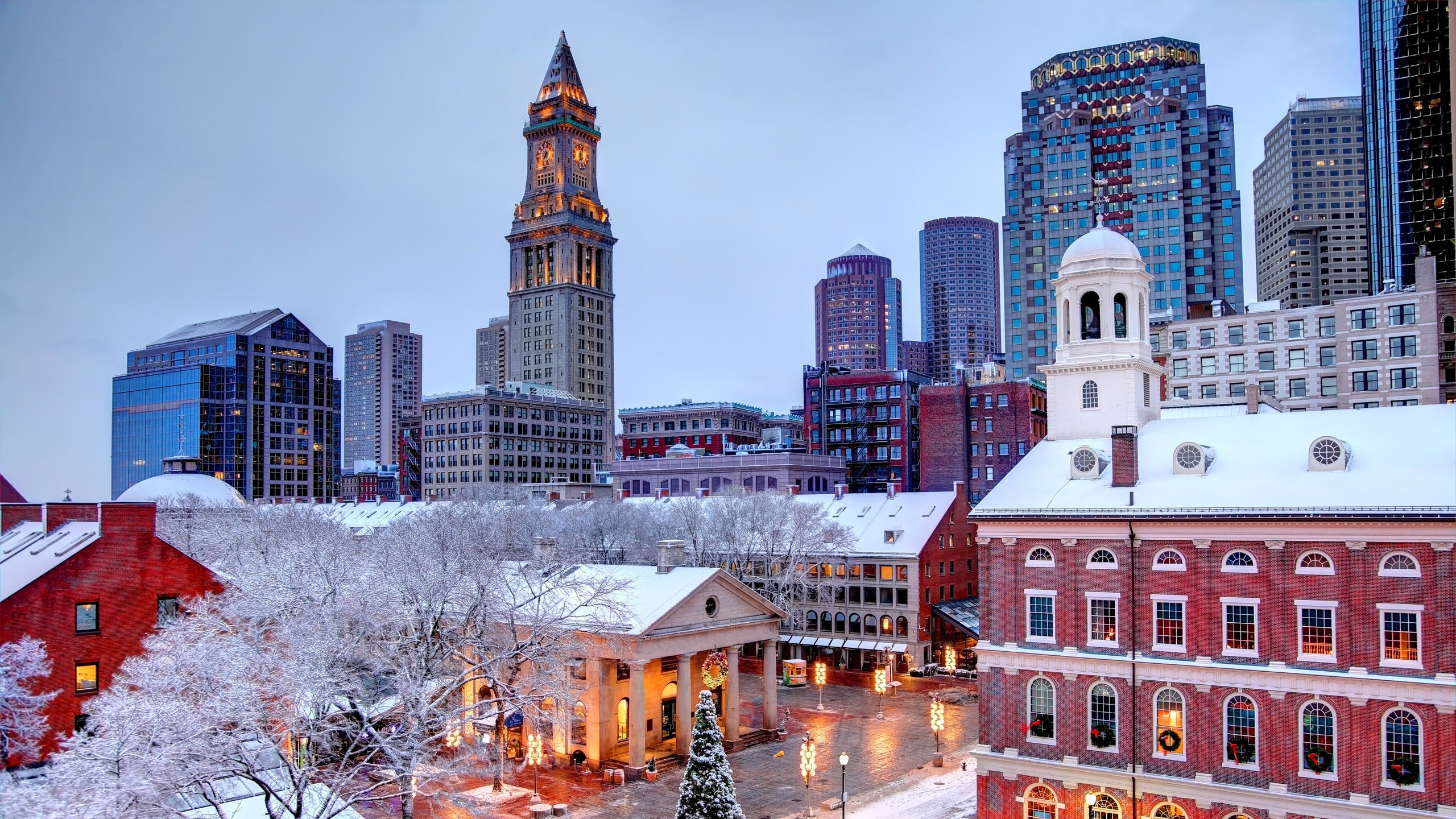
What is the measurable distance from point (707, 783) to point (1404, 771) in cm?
2391

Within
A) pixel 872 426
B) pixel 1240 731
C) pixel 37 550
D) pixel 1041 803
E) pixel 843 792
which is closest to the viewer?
pixel 1240 731

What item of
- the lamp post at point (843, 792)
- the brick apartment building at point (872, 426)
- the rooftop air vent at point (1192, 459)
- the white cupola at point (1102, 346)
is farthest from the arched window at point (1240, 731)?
the brick apartment building at point (872, 426)

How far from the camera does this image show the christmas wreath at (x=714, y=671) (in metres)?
50.4

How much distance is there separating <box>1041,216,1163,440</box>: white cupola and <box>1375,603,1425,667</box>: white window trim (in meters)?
13.4

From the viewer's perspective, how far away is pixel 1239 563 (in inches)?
1522

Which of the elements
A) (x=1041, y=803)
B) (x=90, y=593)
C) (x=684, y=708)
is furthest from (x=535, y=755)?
(x=1041, y=803)

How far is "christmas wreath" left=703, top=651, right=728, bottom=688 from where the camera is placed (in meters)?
50.4

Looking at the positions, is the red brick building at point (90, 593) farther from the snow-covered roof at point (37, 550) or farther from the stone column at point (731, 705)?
the stone column at point (731, 705)

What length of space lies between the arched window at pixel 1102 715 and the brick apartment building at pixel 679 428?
5275 inches

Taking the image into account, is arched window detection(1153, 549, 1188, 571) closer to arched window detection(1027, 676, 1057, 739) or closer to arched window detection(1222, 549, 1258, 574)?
arched window detection(1222, 549, 1258, 574)

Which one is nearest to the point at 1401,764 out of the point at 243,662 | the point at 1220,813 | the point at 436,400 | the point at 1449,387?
the point at 1220,813

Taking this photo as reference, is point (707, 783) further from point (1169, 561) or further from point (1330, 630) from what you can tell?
point (1330, 630)

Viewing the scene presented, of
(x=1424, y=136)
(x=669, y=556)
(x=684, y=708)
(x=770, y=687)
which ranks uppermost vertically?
(x=1424, y=136)

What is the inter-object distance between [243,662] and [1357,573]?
1469 inches
